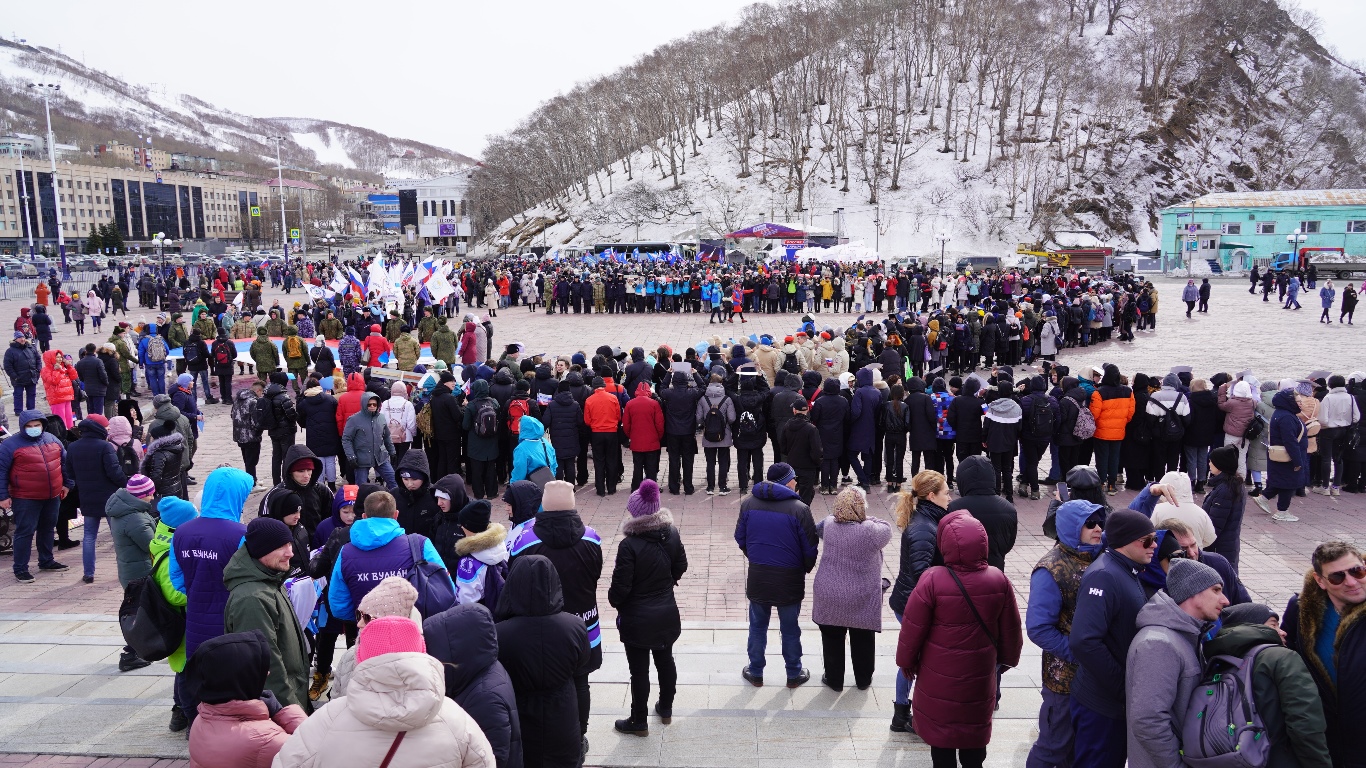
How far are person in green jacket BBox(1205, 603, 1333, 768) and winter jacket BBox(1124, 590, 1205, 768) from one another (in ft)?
0.31

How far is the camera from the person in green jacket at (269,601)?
12.7ft

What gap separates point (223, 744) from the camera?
293 centimetres

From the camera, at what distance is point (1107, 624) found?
11.5ft

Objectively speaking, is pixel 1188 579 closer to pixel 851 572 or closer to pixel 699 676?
pixel 851 572

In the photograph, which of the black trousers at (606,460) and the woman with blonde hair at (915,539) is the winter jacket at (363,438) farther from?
the woman with blonde hair at (915,539)

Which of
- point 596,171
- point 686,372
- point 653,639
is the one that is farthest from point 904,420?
point 596,171

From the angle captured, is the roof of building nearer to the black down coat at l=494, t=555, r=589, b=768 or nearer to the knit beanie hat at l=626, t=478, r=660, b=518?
the knit beanie hat at l=626, t=478, r=660, b=518

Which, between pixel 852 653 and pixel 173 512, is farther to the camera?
pixel 852 653

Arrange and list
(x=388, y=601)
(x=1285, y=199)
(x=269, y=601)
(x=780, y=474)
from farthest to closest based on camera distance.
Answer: (x=1285, y=199), (x=780, y=474), (x=269, y=601), (x=388, y=601)

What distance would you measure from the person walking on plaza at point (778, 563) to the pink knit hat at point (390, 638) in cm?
277

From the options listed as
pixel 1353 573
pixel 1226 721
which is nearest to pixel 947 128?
pixel 1353 573

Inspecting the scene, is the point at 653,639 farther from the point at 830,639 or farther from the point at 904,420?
the point at 904,420

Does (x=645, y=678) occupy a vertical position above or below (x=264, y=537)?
below

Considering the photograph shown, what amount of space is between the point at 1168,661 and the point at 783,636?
93.5 inches
